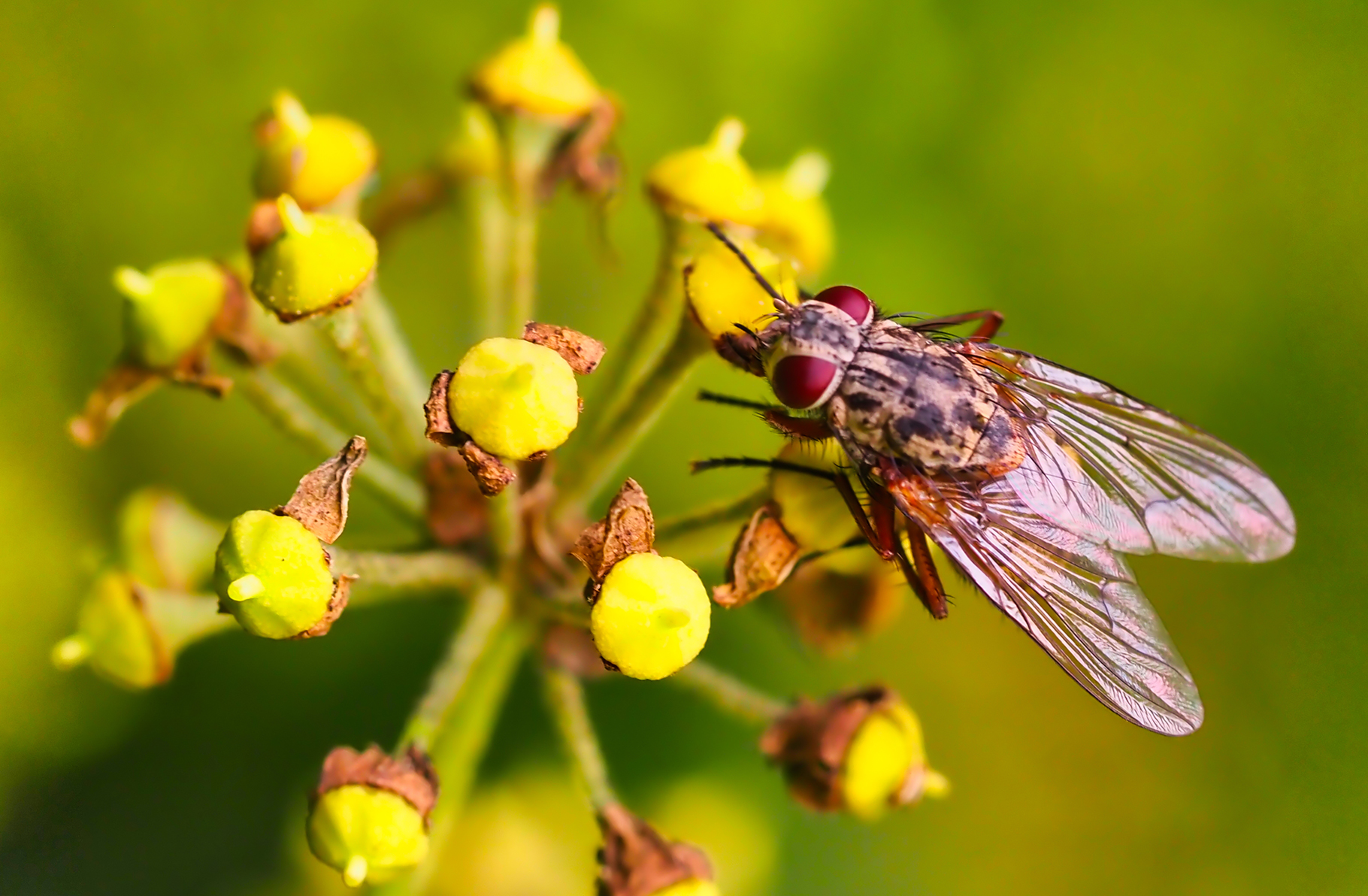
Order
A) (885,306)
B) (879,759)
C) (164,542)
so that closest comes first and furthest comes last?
(879,759) < (164,542) < (885,306)

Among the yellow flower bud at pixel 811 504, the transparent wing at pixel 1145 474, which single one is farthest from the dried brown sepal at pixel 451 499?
the transparent wing at pixel 1145 474

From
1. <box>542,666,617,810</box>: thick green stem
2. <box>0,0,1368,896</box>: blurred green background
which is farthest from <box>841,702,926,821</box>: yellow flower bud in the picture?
<box>0,0,1368,896</box>: blurred green background

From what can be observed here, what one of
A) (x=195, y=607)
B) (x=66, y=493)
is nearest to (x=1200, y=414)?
(x=195, y=607)

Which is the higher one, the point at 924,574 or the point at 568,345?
the point at 568,345

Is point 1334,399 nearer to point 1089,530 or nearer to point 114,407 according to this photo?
point 1089,530

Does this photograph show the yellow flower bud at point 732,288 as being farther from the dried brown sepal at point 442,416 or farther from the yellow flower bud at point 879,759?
the yellow flower bud at point 879,759

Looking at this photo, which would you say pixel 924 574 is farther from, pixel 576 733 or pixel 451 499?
pixel 451 499

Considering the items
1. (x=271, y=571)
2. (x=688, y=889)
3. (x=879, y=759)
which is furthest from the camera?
(x=879, y=759)

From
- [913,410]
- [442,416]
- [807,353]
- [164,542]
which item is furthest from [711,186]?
[164,542]
